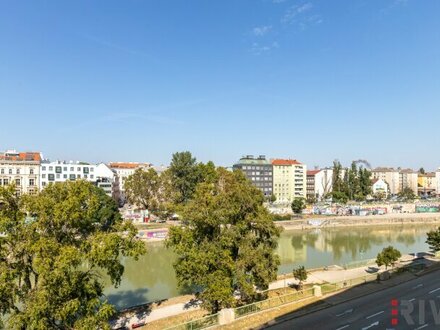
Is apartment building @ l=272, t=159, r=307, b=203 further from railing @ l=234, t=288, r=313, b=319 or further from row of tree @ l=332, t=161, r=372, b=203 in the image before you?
railing @ l=234, t=288, r=313, b=319

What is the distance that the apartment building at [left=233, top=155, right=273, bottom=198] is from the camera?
425 feet

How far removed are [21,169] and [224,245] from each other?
2901 inches

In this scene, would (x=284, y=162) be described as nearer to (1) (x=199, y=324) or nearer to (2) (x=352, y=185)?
(2) (x=352, y=185)

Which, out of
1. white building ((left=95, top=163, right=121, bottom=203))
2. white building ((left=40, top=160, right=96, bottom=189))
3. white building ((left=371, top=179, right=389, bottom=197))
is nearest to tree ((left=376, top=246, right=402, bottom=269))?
white building ((left=40, top=160, right=96, bottom=189))

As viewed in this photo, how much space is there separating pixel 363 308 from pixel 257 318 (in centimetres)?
664

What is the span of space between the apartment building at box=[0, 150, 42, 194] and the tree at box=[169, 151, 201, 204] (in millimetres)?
30260

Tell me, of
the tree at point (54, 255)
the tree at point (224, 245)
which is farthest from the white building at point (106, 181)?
the tree at point (54, 255)

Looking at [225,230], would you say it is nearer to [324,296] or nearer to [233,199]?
[233,199]

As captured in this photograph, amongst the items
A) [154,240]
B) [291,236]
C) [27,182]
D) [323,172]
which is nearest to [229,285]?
[154,240]

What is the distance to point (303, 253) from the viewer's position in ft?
192

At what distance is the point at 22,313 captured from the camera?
567 inches

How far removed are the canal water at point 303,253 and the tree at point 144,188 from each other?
23.6 meters

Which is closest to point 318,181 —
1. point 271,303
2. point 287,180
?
point 287,180

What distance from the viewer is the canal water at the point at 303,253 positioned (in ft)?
116
